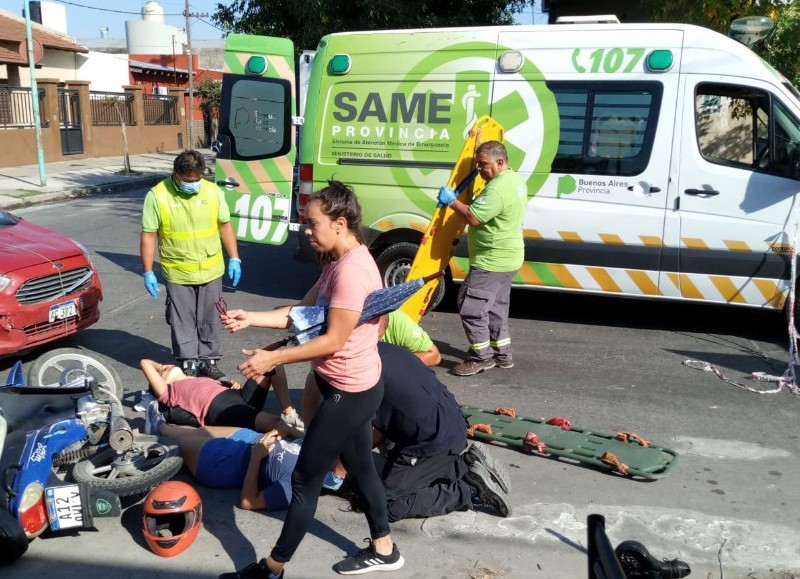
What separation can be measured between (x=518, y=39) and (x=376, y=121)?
5.21 ft

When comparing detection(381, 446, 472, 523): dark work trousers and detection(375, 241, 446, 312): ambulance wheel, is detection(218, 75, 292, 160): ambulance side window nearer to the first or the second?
detection(375, 241, 446, 312): ambulance wheel

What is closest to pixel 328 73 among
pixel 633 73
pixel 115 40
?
pixel 633 73

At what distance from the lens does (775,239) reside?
677 centimetres

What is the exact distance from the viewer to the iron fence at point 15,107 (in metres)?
21.9

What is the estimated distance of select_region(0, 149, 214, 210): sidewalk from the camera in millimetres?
17484

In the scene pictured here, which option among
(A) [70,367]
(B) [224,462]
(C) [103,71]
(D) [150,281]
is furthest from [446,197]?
(C) [103,71]

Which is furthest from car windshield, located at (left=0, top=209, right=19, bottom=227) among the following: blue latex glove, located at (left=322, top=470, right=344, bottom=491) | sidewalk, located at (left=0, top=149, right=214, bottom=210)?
sidewalk, located at (left=0, top=149, right=214, bottom=210)

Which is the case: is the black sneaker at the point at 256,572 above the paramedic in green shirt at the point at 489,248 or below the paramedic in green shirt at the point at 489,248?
below

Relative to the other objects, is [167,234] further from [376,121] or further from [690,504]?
[690,504]

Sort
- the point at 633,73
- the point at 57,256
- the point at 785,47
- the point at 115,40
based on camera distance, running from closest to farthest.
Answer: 1. the point at 57,256
2. the point at 633,73
3. the point at 785,47
4. the point at 115,40

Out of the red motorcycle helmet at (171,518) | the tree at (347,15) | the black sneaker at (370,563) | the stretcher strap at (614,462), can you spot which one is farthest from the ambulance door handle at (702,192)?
the tree at (347,15)

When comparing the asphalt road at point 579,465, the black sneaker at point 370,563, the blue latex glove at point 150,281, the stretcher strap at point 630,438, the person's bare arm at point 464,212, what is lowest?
the asphalt road at point 579,465

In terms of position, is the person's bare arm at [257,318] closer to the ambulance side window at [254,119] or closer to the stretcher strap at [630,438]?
the stretcher strap at [630,438]

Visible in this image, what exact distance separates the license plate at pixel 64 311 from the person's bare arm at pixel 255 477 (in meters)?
2.97
